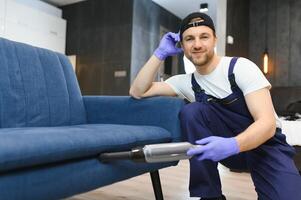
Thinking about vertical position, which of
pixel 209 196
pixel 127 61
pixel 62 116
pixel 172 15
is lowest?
pixel 209 196

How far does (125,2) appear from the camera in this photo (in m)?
4.48

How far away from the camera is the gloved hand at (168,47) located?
1.41 m

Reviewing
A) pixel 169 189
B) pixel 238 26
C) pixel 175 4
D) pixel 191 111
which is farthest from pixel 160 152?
pixel 175 4

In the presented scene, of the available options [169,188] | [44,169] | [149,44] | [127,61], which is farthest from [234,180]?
[149,44]

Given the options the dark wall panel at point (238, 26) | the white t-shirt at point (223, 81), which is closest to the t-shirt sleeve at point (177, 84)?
the white t-shirt at point (223, 81)

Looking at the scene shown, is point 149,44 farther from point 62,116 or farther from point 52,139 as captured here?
point 52,139

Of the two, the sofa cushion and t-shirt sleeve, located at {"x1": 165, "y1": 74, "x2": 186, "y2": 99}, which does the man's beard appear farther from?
the sofa cushion

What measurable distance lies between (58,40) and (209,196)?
4.32m

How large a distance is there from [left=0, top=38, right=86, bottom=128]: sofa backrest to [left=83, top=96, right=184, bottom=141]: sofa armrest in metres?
0.08

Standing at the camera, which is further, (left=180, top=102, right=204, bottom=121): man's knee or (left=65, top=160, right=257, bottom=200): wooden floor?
(left=65, top=160, right=257, bottom=200): wooden floor

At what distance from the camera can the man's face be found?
1.17 metres

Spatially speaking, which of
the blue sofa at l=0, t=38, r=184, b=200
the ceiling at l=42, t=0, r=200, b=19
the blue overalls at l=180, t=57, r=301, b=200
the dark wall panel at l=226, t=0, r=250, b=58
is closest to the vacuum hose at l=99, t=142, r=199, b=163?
the blue sofa at l=0, t=38, r=184, b=200

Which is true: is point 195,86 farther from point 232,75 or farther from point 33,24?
point 33,24

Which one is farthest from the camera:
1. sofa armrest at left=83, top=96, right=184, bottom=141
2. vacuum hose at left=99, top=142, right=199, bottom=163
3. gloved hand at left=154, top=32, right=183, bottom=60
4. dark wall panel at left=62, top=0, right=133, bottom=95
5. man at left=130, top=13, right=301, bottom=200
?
dark wall panel at left=62, top=0, right=133, bottom=95
